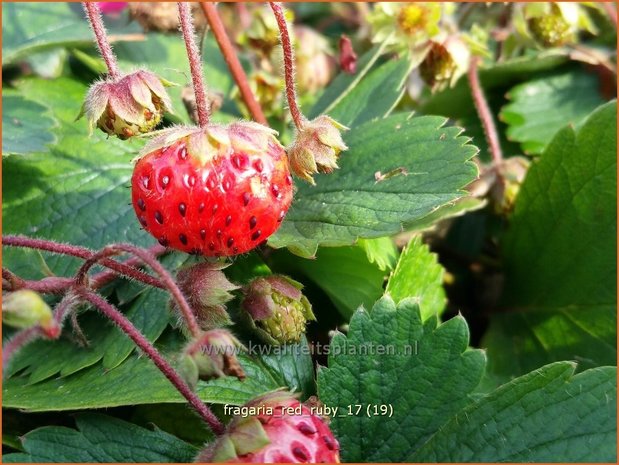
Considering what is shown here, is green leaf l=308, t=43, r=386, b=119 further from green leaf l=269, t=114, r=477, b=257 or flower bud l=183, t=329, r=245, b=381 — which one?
flower bud l=183, t=329, r=245, b=381

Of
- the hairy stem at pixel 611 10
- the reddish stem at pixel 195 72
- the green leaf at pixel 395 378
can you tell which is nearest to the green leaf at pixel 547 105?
the hairy stem at pixel 611 10

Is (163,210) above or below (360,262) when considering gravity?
above

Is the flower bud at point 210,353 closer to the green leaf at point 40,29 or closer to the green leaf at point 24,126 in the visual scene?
the green leaf at point 24,126

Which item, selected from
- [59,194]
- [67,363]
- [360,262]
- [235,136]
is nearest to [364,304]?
[360,262]

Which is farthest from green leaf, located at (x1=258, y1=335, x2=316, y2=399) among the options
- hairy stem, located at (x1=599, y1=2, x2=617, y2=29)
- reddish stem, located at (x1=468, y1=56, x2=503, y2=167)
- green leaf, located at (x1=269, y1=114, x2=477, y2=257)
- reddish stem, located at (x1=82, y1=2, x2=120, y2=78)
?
hairy stem, located at (x1=599, y1=2, x2=617, y2=29)

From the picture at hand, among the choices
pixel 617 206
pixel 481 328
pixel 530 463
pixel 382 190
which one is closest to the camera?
pixel 530 463

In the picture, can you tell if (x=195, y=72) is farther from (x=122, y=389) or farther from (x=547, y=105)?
(x=547, y=105)

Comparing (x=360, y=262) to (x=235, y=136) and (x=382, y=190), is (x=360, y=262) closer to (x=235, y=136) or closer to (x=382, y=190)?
(x=382, y=190)

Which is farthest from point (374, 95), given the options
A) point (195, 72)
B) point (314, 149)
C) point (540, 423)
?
point (540, 423)
